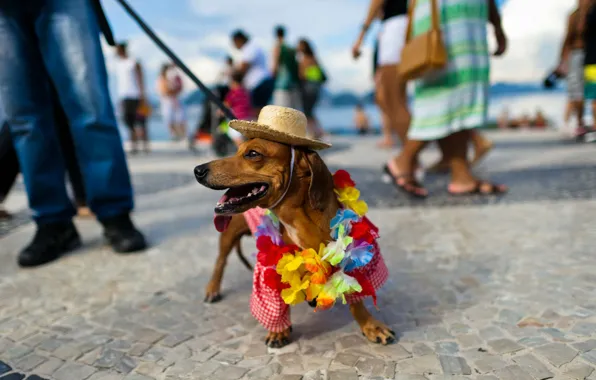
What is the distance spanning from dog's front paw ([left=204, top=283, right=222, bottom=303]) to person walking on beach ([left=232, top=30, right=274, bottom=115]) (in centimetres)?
490

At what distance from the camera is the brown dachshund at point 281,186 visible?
1612 mm

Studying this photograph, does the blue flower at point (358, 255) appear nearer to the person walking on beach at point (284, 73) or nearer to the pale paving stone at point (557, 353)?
the pale paving stone at point (557, 353)

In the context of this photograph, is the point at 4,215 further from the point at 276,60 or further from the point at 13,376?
the point at 276,60

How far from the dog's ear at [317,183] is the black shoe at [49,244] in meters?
1.94

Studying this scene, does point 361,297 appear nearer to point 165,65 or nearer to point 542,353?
point 542,353

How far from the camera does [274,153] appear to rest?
1.62 m

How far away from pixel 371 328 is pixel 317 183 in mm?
591

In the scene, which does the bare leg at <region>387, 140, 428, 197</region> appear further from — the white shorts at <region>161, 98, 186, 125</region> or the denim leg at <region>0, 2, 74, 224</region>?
the white shorts at <region>161, 98, 186, 125</region>

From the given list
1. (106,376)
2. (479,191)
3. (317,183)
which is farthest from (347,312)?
(479,191)

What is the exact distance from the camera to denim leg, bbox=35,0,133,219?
2719 mm

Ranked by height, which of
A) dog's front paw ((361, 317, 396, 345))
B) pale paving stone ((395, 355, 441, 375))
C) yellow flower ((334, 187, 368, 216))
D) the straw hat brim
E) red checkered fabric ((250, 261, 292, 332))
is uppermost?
the straw hat brim

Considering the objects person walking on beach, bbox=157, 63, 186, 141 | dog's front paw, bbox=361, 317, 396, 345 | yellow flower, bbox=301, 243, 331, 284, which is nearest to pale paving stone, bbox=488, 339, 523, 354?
dog's front paw, bbox=361, 317, 396, 345

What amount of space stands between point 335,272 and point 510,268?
3.92ft

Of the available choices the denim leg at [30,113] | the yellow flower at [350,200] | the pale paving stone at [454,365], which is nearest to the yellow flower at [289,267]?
the yellow flower at [350,200]
